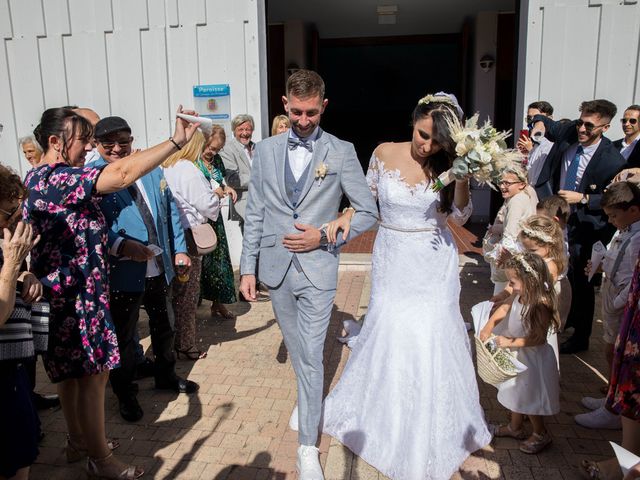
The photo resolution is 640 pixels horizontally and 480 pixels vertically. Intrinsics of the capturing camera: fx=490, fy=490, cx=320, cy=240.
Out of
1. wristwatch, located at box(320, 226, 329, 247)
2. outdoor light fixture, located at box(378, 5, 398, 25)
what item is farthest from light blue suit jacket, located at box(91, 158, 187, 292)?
outdoor light fixture, located at box(378, 5, 398, 25)

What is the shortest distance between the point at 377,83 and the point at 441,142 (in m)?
16.3

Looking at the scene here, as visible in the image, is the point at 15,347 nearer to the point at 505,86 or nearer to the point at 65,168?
the point at 65,168

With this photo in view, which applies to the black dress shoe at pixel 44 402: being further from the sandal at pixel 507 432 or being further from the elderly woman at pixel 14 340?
the sandal at pixel 507 432

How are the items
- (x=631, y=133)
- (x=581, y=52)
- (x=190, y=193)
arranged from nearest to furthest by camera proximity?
(x=190, y=193) → (x=631, y=133) → (x=581, y=52)

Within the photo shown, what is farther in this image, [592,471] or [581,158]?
[581,158]

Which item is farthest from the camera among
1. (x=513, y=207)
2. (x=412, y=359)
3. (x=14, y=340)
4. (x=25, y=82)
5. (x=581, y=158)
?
(x=25, y=82)

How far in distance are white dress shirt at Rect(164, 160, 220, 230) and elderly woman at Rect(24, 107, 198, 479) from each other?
1.28 m

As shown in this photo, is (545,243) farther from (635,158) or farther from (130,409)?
(130,409)

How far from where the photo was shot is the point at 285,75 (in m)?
11.9

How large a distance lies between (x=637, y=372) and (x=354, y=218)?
162cm

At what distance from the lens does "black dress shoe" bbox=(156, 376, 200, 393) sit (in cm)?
384

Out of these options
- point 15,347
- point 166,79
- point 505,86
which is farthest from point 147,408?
point 505,86

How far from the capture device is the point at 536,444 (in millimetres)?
2986

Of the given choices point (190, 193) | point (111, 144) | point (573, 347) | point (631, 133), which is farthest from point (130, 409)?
point (631, 133)
